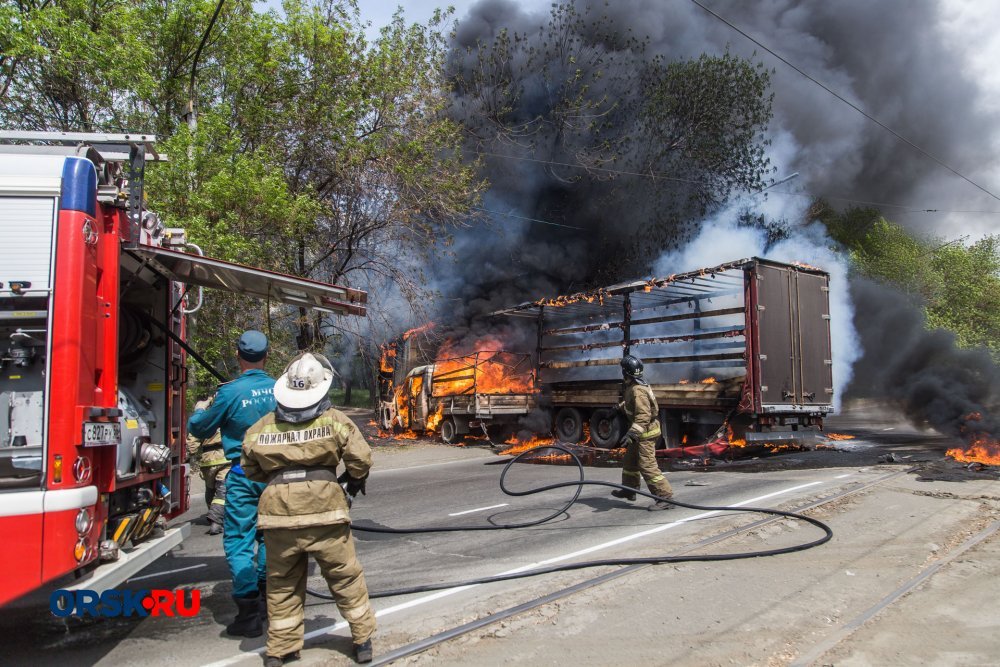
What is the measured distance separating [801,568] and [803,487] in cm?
360

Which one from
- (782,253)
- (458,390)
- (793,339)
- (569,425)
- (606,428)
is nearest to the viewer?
(793,339)

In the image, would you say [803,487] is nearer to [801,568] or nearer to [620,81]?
[801,568]

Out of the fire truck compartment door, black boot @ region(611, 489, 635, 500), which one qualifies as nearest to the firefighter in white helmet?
the fire truck compartment door

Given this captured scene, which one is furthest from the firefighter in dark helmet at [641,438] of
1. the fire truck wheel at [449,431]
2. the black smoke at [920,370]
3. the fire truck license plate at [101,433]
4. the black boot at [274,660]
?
the fire truck wheel at [449,431]

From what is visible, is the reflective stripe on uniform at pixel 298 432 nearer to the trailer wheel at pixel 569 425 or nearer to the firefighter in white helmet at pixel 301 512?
the firefighter in white helmet at pixel 301 512

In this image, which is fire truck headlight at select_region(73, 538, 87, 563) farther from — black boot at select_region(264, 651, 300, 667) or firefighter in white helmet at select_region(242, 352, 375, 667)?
black boot at select_region(264, 651, 300, 667)

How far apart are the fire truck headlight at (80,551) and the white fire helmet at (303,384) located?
1063 mm

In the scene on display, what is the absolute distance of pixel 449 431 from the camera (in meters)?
15.9

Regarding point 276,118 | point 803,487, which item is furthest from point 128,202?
point 276,118

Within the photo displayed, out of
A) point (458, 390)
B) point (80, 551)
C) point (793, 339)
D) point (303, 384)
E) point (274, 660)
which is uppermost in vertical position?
point (793, 339)

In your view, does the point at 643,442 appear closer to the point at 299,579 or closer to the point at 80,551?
the point at 299,579

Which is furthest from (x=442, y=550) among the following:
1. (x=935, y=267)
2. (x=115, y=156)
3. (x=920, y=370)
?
(x=935, y=267)

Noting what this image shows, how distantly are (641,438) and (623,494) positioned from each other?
891 millimetres

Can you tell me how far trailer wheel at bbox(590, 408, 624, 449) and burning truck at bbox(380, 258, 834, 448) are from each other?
0.07ft
